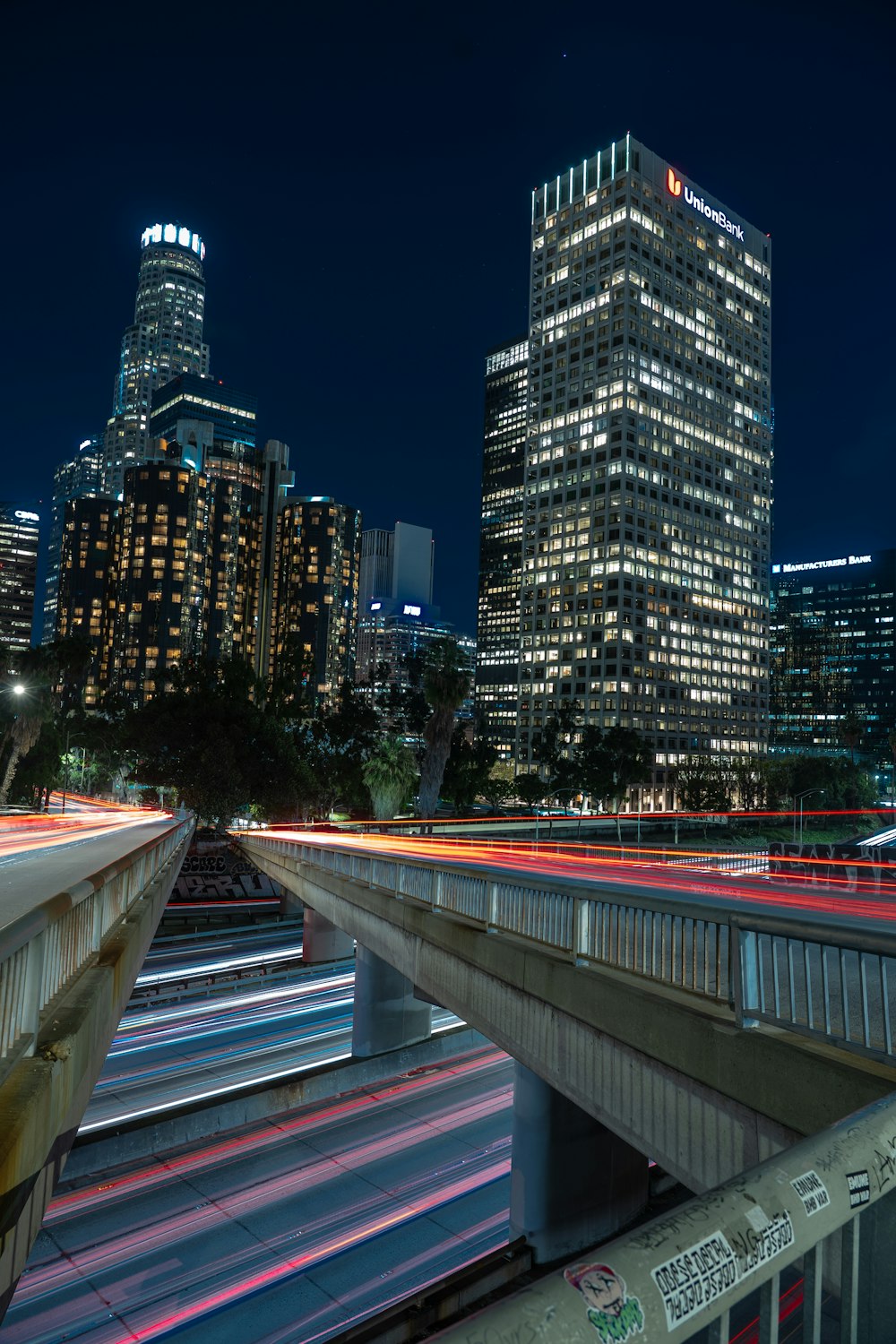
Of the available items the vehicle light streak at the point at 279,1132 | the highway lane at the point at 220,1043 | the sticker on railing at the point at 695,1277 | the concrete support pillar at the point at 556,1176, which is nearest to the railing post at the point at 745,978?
the sticker on railing at the point at 695,1277

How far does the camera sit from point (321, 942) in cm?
4412

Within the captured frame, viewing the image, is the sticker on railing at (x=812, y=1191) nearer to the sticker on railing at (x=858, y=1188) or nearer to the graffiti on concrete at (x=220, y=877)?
the sticker on railing at (x=858, y=1188)

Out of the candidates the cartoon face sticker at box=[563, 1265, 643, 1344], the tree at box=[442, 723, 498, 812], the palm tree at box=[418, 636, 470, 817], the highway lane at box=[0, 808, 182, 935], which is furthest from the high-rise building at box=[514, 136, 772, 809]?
the cartoon face sticker at box=[563, 1265, 643, 1344]

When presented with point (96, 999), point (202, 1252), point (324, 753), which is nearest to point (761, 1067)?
point (96, 999)

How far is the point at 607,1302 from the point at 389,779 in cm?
6990

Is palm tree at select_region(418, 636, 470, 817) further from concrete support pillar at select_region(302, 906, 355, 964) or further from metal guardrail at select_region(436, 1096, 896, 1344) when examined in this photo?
metal guardrail at select_region(436, 1096, 896, 1344)

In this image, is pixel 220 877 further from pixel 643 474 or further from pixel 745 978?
pixel 643 474

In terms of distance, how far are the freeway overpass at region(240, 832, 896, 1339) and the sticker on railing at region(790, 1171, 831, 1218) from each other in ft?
0.58

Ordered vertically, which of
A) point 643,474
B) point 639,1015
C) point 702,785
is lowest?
point 639,1015

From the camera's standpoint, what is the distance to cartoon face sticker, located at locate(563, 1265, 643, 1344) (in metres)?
1.70

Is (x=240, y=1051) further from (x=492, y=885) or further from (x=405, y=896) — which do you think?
(x=492, y=885)

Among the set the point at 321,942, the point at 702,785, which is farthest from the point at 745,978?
the point at 702,785

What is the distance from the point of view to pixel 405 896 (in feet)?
58.0

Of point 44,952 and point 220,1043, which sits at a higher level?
point 44,952
